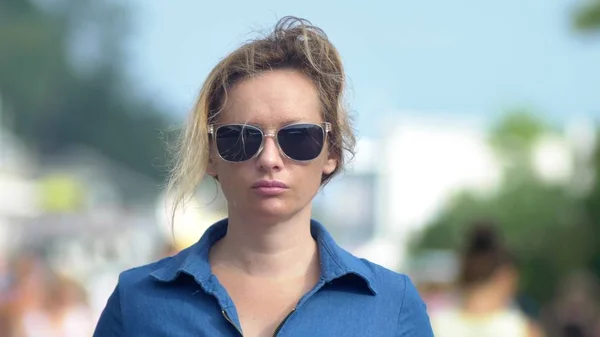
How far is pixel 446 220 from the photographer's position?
64.1 m

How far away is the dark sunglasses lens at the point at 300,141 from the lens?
292cm

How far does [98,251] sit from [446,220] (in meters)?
22.0

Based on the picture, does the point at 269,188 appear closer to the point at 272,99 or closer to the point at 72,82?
the point at 272,99

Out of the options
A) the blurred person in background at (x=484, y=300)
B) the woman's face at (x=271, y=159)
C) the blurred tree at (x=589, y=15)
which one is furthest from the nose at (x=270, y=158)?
the blurred tree at (x=589, y=15)

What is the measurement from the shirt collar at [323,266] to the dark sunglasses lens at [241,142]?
0.20 metres

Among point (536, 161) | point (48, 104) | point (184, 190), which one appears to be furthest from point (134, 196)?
point (184, 190)

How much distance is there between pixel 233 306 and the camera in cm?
286

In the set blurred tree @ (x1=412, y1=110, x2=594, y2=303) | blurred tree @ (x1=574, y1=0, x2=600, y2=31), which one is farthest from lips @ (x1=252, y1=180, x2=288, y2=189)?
blurred tree @ (x1=574, y1=0, x2=600, y2=31)

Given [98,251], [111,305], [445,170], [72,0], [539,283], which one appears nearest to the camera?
[111,305]

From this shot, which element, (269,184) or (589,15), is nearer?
(269,184)

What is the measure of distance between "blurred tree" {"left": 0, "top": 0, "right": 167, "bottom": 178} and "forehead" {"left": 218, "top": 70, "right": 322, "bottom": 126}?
115681 mm

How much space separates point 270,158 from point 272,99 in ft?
0.41

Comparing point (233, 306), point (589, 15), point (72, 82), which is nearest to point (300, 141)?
point (233, 306)

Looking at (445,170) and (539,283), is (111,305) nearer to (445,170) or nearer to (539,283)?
(539,283)
